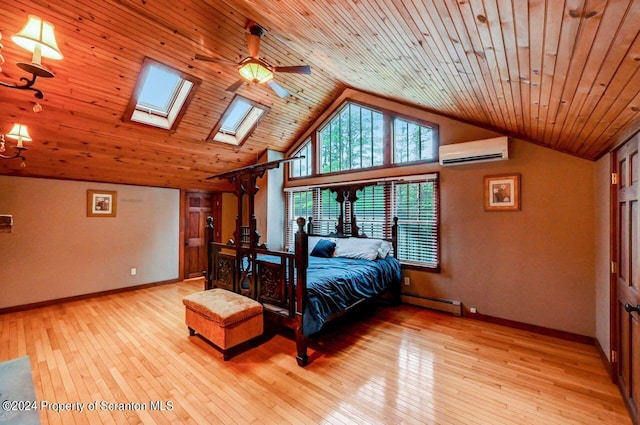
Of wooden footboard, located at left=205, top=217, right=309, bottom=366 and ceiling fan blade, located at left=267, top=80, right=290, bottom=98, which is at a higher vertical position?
ceiling fan blade, located at left=267, top=80, right=290, bottom=98

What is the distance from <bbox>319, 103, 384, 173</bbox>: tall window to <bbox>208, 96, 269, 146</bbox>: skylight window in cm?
140

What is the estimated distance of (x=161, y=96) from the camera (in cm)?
402

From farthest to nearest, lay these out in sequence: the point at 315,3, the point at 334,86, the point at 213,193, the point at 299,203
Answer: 1. the point at 213,193
2. the point at 299,203
3. the point at 334,86
4. the point at 315,3

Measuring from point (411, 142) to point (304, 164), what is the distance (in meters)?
2.36

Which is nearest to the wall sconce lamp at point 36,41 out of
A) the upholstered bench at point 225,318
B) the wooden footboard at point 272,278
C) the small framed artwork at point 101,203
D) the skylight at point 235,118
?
the wooden footboard at point 272,278

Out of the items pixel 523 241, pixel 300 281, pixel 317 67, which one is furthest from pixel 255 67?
pixel 523 241

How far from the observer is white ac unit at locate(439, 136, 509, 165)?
3.42m

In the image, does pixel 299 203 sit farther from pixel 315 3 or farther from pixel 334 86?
pixel 315 3

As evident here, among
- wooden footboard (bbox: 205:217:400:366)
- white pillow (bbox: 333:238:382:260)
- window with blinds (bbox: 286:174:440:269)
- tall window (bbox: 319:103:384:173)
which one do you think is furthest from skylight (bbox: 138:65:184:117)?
white pillow (bbox: 333:238:382:260)

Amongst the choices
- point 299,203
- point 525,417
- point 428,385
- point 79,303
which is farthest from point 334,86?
point 79,303

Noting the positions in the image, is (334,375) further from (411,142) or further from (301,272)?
(411,142)

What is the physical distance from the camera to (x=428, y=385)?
7.59 feet

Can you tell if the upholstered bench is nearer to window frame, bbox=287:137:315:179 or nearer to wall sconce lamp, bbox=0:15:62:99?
wall sconce lamp, bbox=0:15:62:99

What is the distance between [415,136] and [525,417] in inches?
143
